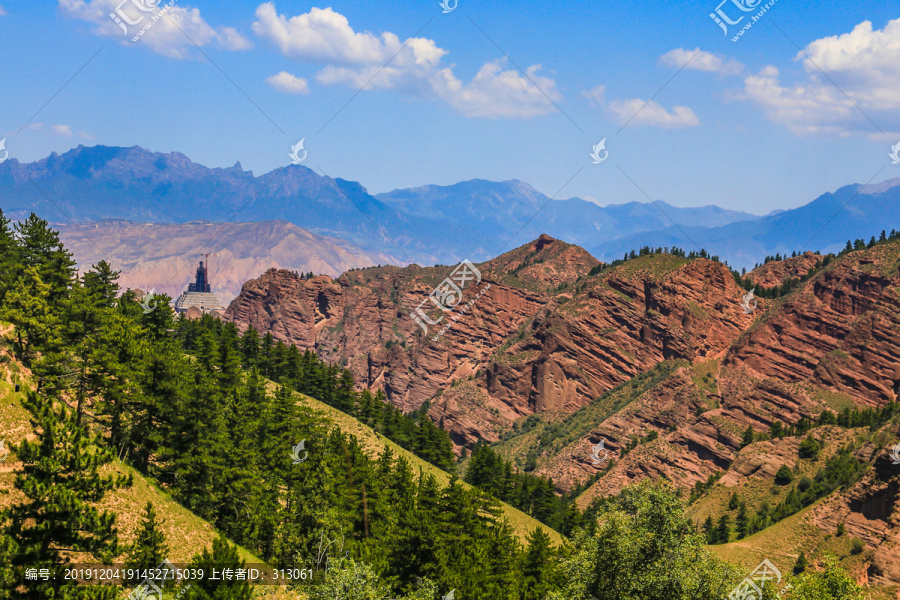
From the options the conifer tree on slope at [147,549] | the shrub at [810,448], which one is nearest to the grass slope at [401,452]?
the shrub at [810,448]

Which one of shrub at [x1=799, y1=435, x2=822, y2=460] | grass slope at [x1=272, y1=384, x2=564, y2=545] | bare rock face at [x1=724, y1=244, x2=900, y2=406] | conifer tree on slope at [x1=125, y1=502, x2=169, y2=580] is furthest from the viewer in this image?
bare rock face at [x1=724, y1=244, x2=900, y2=406]

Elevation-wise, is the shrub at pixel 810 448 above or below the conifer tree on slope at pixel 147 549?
above

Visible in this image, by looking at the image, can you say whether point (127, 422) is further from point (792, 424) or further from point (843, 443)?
point (792, 424)

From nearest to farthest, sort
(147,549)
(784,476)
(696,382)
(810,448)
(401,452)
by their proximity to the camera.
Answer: (147,549) → (401,452) → (784,476) → (810,448) → (696,382)

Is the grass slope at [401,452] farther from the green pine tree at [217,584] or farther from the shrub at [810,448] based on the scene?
the green pine tree at [217,584]

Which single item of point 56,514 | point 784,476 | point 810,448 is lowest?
point 56,514

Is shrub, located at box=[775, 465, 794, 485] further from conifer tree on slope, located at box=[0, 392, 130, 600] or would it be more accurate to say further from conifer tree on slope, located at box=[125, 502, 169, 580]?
conifer tree on slope, located at box=[0, 392, 130, 600]

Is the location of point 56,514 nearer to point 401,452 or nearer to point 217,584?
point 217,584

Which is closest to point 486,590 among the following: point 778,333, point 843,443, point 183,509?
point 183,509

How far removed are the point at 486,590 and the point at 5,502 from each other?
27.4 meters

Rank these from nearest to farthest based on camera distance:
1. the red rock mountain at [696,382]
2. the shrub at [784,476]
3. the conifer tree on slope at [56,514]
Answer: the conifer tree on slope at [56,514] < the shrub at [784,476] < the red rock mountain at [696,382]

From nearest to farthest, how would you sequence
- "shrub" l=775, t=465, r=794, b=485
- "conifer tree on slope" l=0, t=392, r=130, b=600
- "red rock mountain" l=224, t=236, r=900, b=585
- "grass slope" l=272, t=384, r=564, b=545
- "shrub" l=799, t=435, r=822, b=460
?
"conifer tree on slope" l=0, t=392, r=130, b=600 < "grass slope" l=272, t=384, r=564, b=545 < "shrub" l=775, t=465, r=794, b=485 < "shrub" l=799, t=435, r=822, b=460 < "red rock mountain" l=224, t=236, r=900, b=585

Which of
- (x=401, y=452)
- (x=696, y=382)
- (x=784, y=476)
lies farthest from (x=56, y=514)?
(x=696, y=382)

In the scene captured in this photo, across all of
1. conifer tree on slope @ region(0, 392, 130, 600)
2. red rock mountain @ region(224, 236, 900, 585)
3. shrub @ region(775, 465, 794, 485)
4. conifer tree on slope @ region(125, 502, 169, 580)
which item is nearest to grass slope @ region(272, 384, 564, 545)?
red rock mountain @ region(224, 236, 900, 585)
